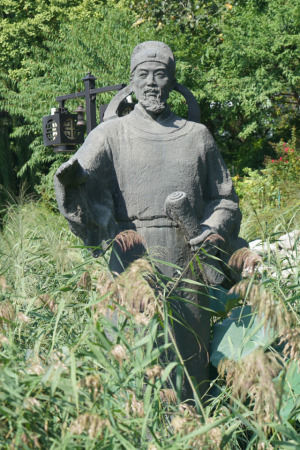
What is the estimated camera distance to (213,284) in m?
3.11

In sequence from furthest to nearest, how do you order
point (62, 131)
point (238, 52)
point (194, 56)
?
point (194, 56), point (238, 52), point (62, 131)

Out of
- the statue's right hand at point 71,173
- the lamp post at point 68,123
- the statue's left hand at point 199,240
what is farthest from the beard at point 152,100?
the lamp post at point 68,123

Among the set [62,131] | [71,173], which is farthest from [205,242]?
[62,131]

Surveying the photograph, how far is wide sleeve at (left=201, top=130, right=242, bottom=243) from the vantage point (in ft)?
10.4

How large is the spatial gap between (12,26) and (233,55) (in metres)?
5.29

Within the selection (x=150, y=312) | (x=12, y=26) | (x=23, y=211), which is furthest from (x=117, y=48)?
(x=150, y=312)

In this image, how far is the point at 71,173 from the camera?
9.12 feet

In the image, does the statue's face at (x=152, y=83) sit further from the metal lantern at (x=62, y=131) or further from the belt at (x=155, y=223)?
the metal lantern at (x=62, y=131)

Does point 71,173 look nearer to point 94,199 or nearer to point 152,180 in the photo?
point 94,199

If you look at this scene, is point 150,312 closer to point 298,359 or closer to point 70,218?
point 298,359

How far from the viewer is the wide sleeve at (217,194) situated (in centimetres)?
318

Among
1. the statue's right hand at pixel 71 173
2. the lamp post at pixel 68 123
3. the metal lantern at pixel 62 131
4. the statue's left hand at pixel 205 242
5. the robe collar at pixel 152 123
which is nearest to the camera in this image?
the statue's right hand at pixel 71 173

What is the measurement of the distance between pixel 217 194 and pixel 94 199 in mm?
588

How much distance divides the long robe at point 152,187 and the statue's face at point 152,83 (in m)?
0.06
